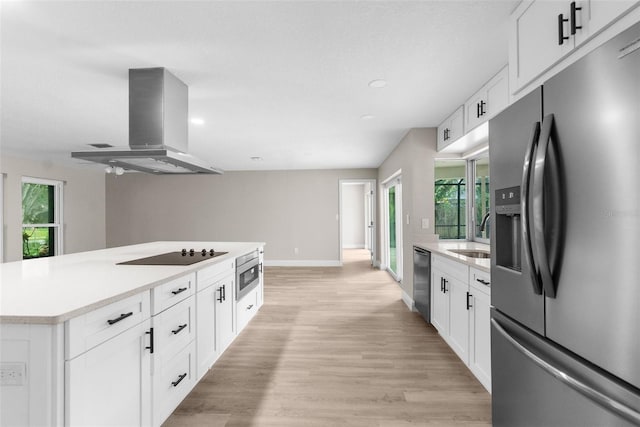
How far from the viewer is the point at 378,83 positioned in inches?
102

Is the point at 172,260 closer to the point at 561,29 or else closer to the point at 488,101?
the point at 561,29

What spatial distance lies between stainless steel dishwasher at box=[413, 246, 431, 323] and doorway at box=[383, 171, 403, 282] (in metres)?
1.69

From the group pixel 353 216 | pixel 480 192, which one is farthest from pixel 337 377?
pixel 353 216

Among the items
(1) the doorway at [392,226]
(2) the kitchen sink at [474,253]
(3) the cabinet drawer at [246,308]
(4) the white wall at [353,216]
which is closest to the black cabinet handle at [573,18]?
(2) the kitchen sink at [474,253]

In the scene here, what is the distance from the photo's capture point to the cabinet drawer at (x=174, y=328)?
1.67 metres

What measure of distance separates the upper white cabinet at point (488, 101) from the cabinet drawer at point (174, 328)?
2.64 m

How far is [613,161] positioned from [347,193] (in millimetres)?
10347

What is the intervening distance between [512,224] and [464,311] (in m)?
1.16

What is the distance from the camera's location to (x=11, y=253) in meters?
5.50

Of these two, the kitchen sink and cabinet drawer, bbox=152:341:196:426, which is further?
the kitchen sink

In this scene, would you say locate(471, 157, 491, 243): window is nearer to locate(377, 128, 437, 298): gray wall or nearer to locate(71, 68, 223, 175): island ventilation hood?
locate(377, 128, 437, 298): gray wall

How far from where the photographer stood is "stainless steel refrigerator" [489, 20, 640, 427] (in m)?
0.84

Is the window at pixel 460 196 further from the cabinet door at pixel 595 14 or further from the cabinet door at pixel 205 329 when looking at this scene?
the cabinet door at pixel 205 329

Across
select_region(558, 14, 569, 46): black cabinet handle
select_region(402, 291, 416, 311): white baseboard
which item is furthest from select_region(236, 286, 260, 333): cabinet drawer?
select_region(558, 14, 569, 46): black cabinet handle
